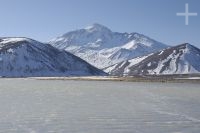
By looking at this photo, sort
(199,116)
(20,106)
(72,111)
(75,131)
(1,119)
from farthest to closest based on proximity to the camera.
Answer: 1. (20,106)
2. (72,111)
3. (199,116)
4. (1,119)
5. (75,131)

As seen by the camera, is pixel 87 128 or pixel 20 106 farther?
pixel 20 106

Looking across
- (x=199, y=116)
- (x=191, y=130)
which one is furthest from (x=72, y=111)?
(x=191, y=130)

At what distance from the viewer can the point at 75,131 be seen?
31031mm

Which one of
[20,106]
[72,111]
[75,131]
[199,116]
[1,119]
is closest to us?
[75,131]

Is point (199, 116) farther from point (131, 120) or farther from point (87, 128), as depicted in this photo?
point (87, 128)

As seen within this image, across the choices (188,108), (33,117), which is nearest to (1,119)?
(33,117)

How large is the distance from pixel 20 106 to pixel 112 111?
1056 cm

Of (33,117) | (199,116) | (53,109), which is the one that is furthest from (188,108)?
(33,117)

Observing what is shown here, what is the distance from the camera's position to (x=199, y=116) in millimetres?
40281

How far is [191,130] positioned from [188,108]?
53.6ft

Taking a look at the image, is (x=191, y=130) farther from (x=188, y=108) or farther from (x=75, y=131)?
(x=188, y=108)

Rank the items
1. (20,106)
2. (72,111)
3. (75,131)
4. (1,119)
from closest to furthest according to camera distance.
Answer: (75,131) → (1,119) → (72,111) → (20,106)

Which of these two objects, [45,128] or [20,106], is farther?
[20,106]

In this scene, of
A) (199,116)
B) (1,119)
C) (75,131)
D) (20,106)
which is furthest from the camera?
(20,106)
